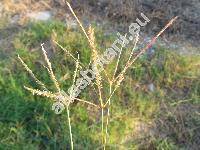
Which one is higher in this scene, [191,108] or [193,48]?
[193,48]

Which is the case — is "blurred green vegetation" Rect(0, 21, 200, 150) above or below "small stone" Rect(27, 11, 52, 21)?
below

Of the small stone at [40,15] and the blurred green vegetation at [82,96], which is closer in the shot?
the blurred green vegetation at [82,96]

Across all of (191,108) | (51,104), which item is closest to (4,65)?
(51,104)

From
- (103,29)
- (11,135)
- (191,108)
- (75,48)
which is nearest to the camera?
(11,135)

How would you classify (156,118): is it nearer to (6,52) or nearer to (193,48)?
(193,48)

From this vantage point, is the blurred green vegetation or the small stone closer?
the blurred green vegetation

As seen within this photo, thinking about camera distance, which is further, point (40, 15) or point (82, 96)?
point (40, 15)

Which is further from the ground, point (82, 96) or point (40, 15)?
point (40, 15)

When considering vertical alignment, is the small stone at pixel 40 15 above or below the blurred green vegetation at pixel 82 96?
above
